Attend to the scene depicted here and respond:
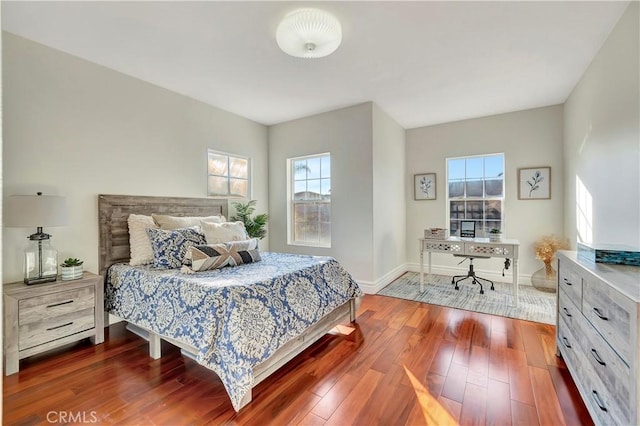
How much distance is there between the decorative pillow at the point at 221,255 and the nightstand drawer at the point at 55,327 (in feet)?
3.05

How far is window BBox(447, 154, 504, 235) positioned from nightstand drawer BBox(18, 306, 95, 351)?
484cm

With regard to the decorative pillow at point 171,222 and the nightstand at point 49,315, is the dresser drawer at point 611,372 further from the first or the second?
the nightstand at point 49,315

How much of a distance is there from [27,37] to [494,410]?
4.43m

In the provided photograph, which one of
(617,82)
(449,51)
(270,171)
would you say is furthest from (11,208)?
(617,82)

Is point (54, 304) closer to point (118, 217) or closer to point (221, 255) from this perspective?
point (118, 217)

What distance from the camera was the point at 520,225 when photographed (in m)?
4.38

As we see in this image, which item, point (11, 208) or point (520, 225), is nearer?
point (11, 208)

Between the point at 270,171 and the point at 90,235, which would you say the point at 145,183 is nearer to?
the point at 90,235

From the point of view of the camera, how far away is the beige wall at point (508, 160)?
4156 mm

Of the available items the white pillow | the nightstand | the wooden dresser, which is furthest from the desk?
the nightstand

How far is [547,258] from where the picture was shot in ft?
13.1

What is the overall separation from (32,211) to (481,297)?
4.60 m

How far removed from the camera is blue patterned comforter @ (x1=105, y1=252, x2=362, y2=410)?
72.8 inches

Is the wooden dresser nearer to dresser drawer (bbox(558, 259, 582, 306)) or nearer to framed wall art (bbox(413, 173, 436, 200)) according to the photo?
dresser drawer (bbox(558, 259, 582, 306))
